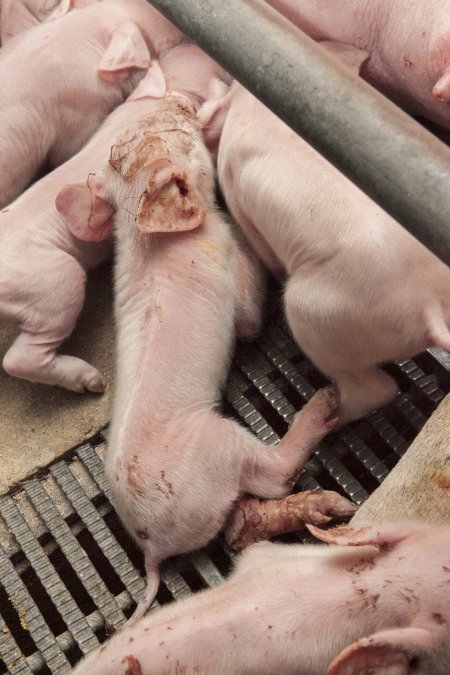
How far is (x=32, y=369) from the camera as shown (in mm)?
2111

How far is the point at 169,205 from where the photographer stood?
1900mm

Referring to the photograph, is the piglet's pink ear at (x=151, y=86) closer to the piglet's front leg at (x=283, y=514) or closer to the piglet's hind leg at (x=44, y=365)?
the piglet's hind leg at (x=44, y=365)

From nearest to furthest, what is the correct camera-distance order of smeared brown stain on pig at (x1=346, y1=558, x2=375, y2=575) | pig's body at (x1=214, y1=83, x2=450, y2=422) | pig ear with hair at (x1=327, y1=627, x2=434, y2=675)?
pig ear with hair at (x1=327, y1=627, x2=434, y2=675), smeared brown stain on pig at (x1=346, y1=558, x2=375, y2=575), pig's body at (x1=214, y1=83, x2=450, y2=422)

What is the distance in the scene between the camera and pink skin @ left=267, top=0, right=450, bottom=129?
192cm

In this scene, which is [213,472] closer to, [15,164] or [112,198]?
[112,198]

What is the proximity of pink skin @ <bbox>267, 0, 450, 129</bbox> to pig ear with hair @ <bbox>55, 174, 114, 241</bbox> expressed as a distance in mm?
665

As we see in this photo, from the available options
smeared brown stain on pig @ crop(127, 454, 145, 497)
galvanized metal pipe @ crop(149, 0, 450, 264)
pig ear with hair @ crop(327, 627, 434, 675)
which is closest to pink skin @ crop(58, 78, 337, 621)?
smeared brown stain on pig @ crop(127, 454, 145, 497)

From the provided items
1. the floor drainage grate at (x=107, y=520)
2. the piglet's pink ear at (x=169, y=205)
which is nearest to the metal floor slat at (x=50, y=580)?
the floor drainage grate at (x=107, y=520)

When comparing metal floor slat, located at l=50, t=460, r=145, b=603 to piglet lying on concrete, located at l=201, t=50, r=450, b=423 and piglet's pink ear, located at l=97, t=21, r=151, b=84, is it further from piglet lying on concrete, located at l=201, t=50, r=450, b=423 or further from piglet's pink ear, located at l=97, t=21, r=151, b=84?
piglet's pink ear, located at l=97, t=21, r=151, b=84

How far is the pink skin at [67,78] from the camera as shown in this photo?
2.29 meters

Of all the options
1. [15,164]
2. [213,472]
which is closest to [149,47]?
[15,164]

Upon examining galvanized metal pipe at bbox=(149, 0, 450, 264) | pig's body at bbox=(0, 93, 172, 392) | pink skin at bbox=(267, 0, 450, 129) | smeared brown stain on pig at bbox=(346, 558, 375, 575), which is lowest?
pig's body at bbox=(0, 93, 172, 392)

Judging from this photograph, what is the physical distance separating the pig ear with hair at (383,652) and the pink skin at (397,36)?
1175 millimetres

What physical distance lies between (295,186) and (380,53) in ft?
1.74
